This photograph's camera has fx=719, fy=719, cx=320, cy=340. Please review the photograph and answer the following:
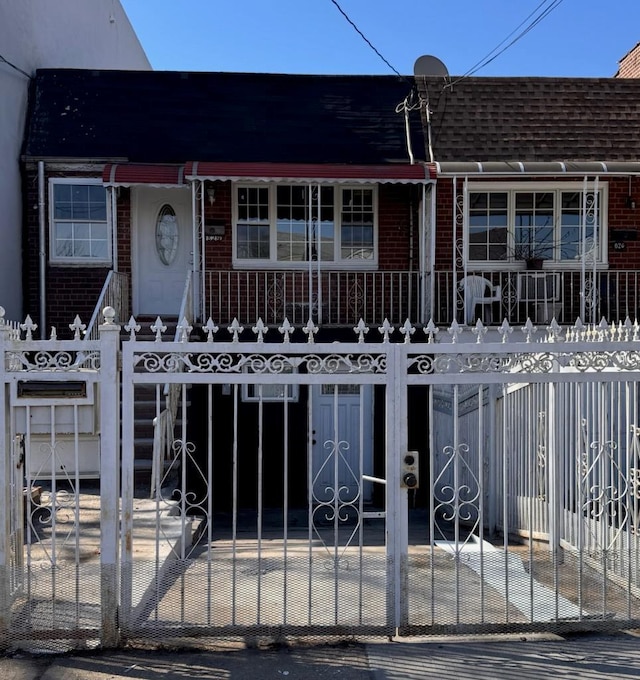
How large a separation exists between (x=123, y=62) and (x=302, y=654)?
622 inches

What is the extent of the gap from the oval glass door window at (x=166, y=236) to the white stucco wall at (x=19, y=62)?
2204mm

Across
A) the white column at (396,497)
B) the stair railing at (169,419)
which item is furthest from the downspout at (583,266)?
the white column at (396,497)

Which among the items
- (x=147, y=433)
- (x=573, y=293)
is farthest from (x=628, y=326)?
(x=573, y=293)

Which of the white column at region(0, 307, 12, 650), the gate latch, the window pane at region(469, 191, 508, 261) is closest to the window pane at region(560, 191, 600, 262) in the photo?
the window pane at region(469, 191, 508, 261)

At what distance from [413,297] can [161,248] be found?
13.8 ft

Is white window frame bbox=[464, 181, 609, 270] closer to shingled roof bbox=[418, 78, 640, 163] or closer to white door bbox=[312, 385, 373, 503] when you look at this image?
shingled roof bbox=[418, 78, 640, 163]

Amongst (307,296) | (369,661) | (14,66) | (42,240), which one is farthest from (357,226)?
(369,661)

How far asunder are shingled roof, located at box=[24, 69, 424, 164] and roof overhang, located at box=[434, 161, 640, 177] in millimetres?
1675

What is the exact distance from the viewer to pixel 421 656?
4039 mm

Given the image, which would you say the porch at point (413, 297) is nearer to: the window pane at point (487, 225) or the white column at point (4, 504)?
the window pane at point (487, 225)

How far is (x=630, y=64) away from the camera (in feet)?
50.8

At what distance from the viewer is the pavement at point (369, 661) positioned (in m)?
3.83

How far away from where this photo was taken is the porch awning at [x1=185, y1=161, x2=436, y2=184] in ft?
33.4

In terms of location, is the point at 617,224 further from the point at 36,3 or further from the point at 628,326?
the point at 36,3
